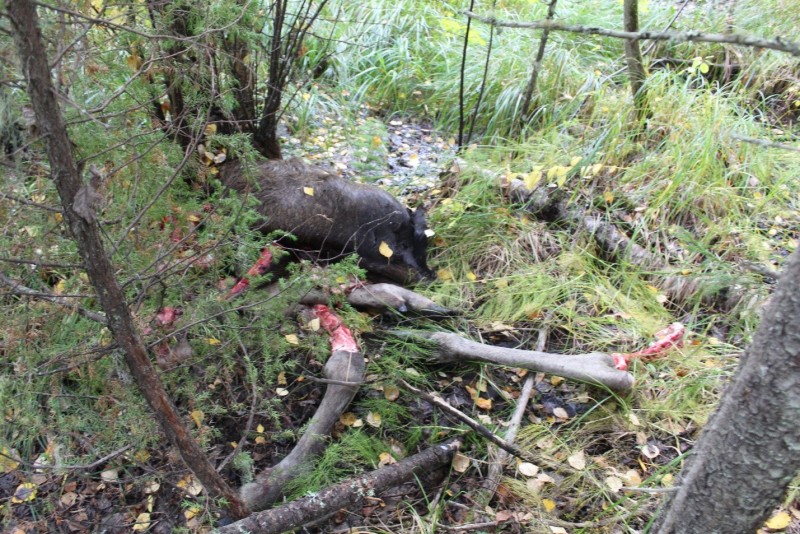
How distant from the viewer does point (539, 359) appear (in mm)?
2906

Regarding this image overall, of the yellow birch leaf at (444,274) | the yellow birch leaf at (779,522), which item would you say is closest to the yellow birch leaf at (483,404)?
the yellow birch leaf at (444,274)

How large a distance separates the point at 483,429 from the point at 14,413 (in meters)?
1.94

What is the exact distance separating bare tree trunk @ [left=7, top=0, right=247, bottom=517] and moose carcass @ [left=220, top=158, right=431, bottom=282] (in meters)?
1.61

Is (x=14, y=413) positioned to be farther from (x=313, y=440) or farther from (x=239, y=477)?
(x=313, y=440)

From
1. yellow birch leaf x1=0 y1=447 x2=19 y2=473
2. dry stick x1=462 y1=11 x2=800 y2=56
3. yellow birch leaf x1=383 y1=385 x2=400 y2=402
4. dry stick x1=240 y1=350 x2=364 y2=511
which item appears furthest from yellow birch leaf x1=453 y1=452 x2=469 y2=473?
dry stick x1=462 y1=11 x2=800 y2=56

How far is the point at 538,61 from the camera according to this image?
4.25m

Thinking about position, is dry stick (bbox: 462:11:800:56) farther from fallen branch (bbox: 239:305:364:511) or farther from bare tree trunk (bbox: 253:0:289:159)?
bare tree trunk (bbox: 253:0:289:159)

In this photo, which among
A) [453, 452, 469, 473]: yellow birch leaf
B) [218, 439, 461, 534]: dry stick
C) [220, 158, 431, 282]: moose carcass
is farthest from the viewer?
[220, 158, 431, 282]: moose carcass

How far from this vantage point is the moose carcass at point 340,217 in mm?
3482

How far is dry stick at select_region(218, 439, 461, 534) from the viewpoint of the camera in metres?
2.17

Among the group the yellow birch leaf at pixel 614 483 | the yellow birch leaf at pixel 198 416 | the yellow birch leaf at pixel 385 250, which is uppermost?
the yellow birch leaf at pixel 385 250

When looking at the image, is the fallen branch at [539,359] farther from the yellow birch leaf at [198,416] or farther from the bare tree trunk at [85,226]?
the bare tree trunk at [85,226]

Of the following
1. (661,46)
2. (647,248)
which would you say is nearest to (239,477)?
(647,248)

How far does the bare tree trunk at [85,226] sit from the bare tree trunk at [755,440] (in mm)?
1581
